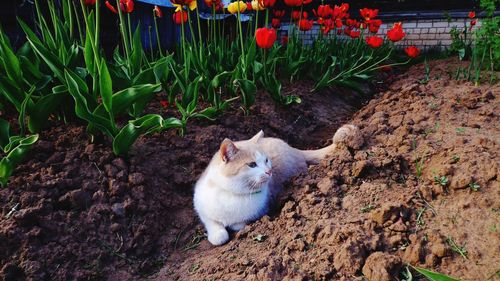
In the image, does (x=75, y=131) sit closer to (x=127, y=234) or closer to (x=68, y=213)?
(x=68, y=213)

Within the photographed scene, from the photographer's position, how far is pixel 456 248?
1779 millimetres

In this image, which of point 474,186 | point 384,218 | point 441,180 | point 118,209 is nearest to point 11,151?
point 118,209

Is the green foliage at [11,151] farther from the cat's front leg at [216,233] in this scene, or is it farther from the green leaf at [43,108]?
the cat's front leg at [216,233]

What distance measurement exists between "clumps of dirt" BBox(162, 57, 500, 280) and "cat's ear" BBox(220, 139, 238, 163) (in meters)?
0.45

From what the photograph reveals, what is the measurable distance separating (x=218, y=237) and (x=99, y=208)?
0.77 meters

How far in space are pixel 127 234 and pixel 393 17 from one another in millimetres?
8134

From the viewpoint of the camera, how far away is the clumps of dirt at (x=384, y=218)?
1.78 meters

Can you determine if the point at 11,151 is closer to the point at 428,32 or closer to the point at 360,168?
the point at 360,168

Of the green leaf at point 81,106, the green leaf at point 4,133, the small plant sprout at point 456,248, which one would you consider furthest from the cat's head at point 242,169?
the green leaf at point 4,133

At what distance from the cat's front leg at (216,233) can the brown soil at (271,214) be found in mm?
72

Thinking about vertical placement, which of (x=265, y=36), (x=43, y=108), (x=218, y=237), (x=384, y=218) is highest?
(x=265, y=36)

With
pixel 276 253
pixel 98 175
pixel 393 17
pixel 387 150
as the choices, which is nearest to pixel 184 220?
pixel 98 175

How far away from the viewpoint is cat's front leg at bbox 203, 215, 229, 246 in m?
2.36

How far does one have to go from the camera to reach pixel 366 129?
11.5 ft
